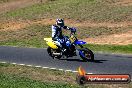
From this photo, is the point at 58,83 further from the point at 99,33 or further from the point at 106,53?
the point at 99,33

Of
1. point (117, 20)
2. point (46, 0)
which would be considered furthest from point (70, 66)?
point (46, 0)

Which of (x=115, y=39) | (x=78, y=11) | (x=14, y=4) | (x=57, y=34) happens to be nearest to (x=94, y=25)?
(x=115, y=39)

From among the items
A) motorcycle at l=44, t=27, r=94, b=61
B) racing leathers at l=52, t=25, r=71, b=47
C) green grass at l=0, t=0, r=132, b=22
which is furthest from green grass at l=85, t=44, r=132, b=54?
green grass at l=0, t=0, r=132, b=22

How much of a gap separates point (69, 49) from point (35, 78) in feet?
15.1

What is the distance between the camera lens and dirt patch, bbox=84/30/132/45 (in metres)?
30.0

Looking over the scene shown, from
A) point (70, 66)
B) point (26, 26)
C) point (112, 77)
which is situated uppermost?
point (112, 77)

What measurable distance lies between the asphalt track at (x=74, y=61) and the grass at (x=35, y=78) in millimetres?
1319

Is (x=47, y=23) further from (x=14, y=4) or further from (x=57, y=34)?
(x=57, y=34)

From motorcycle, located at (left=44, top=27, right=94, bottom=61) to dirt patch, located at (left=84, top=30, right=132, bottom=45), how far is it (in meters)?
7.72

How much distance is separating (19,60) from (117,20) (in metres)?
16.5

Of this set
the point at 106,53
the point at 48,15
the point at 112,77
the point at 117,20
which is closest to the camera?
the point at 112,77

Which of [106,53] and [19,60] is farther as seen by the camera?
[106,53]

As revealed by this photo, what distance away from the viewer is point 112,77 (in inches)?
614

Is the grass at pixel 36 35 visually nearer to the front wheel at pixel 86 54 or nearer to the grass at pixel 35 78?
the front wheel at pixel 86 54
